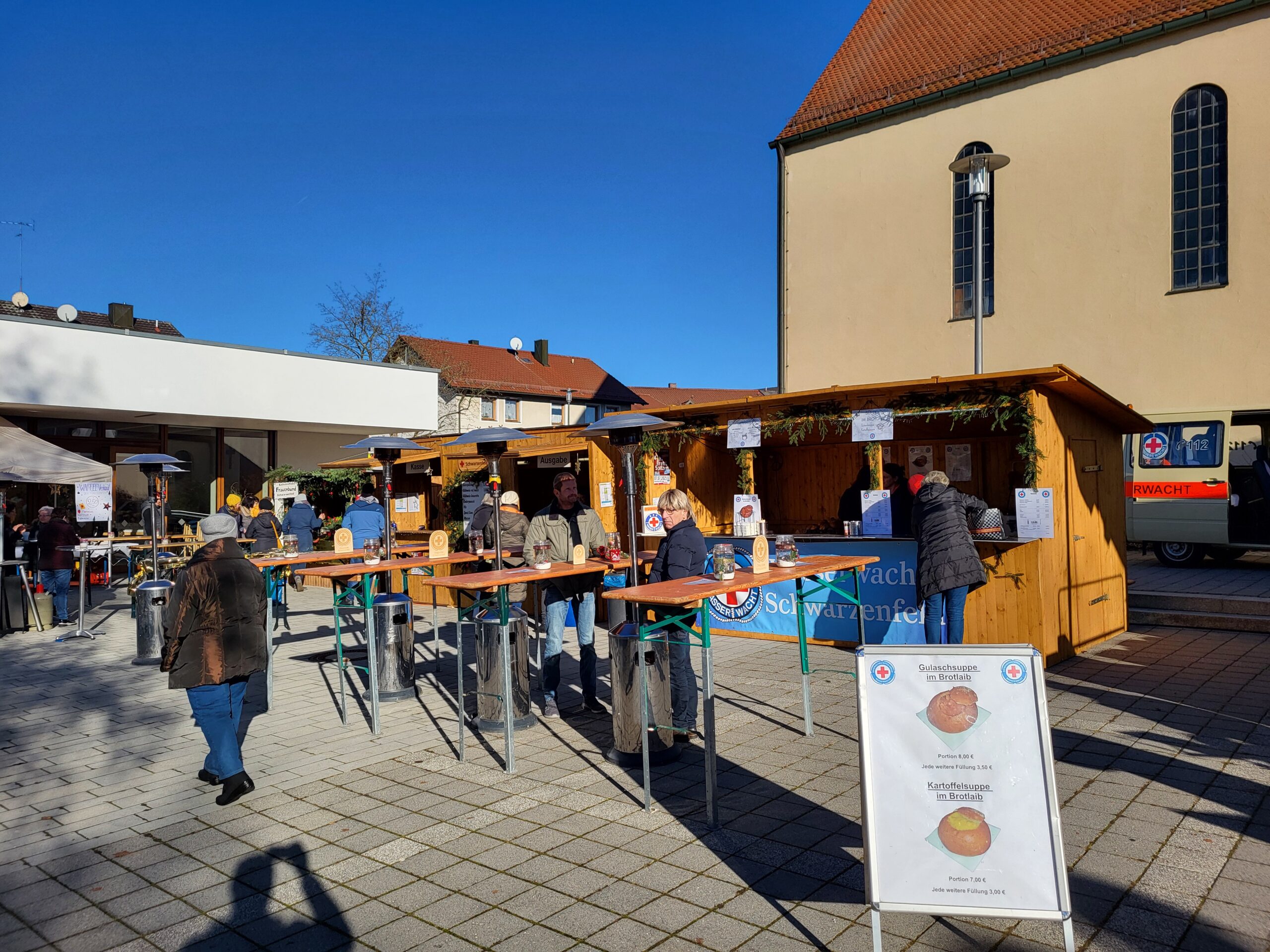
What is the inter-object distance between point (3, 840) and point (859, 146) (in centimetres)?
1899

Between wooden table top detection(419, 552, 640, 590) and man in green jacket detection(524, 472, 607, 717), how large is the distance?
141mm

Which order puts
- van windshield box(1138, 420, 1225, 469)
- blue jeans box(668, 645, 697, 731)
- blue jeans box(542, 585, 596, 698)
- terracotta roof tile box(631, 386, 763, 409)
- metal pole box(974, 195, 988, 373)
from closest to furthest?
blue jeans box(668, 645, 697, 731) < blue jeans box(542, 585, 596, 698) < metal pole box(974, 195, 988, 373) < van windshield box(1138, 420, 1225, 469) < terracotta roof tile box(631, 386, 763, 409)

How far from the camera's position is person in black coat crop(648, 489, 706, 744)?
5801 millimetres

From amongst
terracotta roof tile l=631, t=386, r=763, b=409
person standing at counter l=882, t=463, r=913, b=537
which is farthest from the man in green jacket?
terracotta roof tile l=631, t=386, r=763, b=409

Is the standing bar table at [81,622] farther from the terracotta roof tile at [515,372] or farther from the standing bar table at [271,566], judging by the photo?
the terracotta roof tile at [515,372]

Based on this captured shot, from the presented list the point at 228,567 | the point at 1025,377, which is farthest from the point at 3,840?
the point at 1025,377

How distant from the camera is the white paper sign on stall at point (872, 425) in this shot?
903 centimetres

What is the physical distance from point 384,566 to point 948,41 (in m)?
17.8

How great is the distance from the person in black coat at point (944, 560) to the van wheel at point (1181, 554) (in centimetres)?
902

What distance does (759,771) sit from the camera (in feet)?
17.9

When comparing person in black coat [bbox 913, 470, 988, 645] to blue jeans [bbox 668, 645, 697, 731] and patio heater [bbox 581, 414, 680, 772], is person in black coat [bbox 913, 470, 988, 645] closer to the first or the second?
blue jeans [bbox 668, 645, 697, 731]

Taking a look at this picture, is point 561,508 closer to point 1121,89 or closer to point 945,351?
point 945,351

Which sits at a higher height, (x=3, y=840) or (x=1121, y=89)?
(x=1121, y=89)

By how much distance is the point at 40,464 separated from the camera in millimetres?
12773
